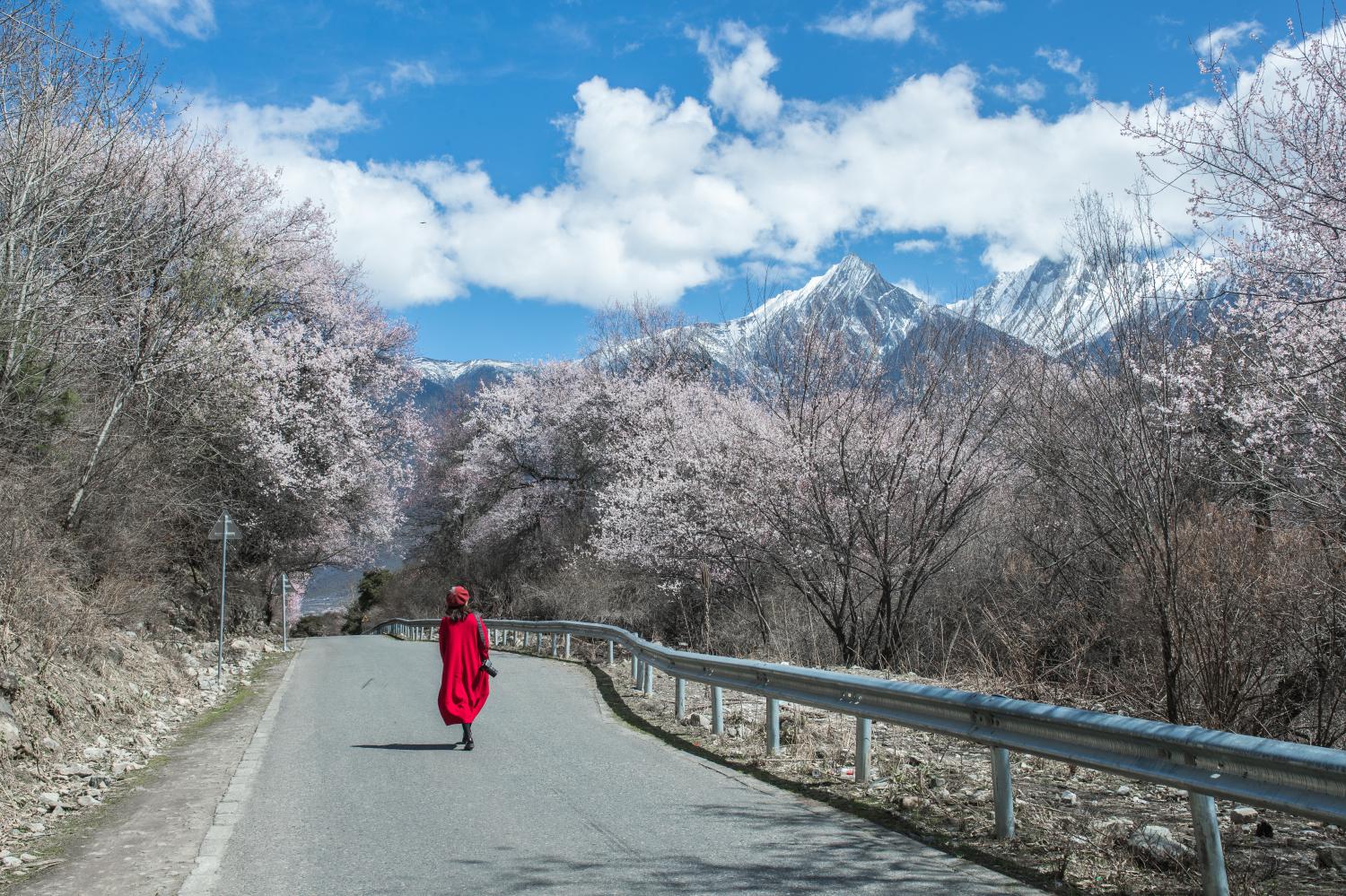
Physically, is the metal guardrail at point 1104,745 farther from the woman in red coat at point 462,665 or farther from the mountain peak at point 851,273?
Result: the mountain peak at point 851,273

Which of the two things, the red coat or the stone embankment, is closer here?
the stone embankment

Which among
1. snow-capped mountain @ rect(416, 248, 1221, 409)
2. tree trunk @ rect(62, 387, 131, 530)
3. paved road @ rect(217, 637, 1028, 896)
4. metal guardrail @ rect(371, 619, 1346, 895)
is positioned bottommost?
paved road @ rect(217, 637, 1028, 896)

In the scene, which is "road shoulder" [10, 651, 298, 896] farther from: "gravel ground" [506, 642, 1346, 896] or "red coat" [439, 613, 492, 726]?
"gravel ground" [506, 642, 1346, 896]

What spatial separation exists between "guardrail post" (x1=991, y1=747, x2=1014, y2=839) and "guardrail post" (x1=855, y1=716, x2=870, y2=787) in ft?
5.27

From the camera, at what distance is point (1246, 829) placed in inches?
239

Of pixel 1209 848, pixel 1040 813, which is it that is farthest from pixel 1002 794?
pixel 1209 848

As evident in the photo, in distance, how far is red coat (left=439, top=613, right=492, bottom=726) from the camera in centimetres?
970

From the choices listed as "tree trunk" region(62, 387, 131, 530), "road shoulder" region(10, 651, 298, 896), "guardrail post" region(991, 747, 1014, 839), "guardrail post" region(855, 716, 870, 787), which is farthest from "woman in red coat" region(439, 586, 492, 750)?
"tree trunk" region(62, 387, 131, 530)

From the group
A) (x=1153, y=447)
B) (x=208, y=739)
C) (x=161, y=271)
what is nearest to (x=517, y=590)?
(x=161, y=271)

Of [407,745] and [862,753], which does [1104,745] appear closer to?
[862,753]

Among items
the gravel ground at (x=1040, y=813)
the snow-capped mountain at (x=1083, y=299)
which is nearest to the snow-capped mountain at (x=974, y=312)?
the snow-capped mountain at (x=1083, y=299)

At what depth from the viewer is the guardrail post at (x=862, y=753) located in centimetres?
729

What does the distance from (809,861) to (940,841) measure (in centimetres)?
92

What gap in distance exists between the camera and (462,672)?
9977 millimetres
